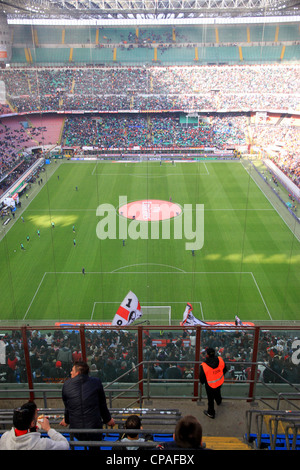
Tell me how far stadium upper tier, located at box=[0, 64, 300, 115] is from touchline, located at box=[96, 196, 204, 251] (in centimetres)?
2240

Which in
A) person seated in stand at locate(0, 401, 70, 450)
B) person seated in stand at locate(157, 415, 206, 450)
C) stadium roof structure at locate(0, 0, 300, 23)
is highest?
stadium roof structure at locate(0, 0, 300, 23)

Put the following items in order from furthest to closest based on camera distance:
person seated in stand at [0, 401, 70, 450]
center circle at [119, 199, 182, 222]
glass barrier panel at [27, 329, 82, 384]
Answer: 1. center circle at [119, 199, 182, 222]
2. glass barrier panel at [27, 329, 82, 384]
3. person seated in stand at [0, 401, 70, 450]

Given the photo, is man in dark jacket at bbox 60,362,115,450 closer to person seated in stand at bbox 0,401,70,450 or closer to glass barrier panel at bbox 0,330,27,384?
person seated in stand at bbox 0,401,70,450

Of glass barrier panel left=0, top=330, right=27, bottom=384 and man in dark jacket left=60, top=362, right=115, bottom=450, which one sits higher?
man in dark jacket left=60, top=362, right=115, bottom=450

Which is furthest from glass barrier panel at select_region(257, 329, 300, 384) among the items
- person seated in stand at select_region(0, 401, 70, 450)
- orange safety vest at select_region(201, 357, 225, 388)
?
person seated in stand at select_region(0, 401, 70, 450)

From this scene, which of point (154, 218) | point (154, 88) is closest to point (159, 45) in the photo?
point (154, 88)

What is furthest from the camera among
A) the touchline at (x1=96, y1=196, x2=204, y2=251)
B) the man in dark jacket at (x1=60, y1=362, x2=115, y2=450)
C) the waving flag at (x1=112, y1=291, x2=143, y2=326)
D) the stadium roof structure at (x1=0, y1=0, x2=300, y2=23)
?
the stadium roof structure at (x1=0, y1=0, x2=300, y2=23)

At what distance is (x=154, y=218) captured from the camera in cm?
2959

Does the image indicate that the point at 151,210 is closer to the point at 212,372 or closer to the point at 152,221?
the point at 152,221

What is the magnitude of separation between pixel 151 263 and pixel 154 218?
688 cm

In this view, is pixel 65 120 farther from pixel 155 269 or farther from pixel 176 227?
pixel 155 269

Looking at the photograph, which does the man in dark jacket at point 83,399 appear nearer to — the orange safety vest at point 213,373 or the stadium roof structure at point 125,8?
the orange safety vest at point 213,373

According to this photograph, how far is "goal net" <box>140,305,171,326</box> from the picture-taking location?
1808 centimetres

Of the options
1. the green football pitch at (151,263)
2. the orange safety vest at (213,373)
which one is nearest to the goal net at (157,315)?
the green football pitch at (151,263)
